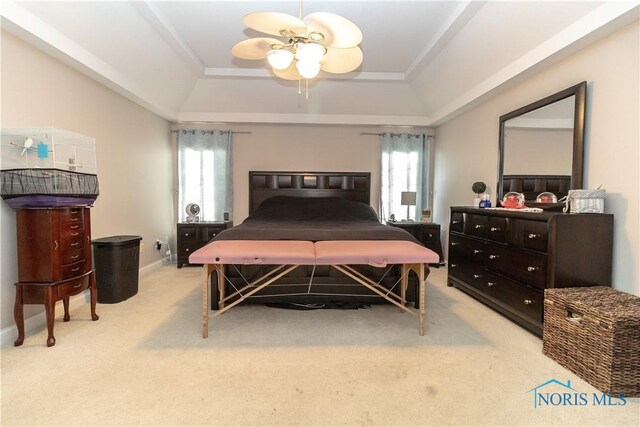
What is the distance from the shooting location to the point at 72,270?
2.41m

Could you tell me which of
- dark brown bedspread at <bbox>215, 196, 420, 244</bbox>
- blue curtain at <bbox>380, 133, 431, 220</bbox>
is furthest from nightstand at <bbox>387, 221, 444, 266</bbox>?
dark brown bedspread at <bbox>215, 196, 420, 244</bbox>

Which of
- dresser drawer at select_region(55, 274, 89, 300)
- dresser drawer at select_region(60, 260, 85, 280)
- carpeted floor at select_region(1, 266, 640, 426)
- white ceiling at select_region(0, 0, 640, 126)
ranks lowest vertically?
carpeted floor at select_region(1, 266, 640, 426)

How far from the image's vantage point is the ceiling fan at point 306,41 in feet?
6.17

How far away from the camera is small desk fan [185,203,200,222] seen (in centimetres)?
481

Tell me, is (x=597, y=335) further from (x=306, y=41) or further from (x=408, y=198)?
(x=408, y=198)

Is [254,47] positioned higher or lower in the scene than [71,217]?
higher

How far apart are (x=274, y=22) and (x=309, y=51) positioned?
279mm

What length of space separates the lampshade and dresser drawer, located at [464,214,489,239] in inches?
62.5

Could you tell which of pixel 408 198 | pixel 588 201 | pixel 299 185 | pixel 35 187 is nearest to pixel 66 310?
pixel 35 187

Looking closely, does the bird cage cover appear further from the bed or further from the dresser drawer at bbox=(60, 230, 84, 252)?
the bed

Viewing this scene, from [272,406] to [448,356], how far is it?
1249mm

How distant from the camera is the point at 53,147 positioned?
237 centimetres

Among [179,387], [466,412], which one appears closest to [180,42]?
[179,387]

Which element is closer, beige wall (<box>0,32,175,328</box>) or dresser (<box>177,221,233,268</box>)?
beige wall (<box>0,32,175,328</box>)
